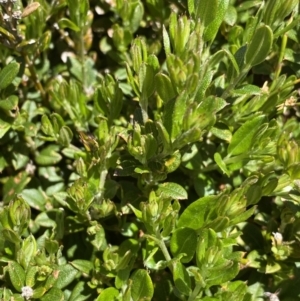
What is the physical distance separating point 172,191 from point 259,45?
58 cm

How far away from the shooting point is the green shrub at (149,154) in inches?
73.4

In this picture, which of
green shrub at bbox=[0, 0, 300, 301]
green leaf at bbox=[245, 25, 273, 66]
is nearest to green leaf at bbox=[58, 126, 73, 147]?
green shrub at bbox=[0, 0, 300, 301]

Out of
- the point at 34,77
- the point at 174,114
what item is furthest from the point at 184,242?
the point at 34,77

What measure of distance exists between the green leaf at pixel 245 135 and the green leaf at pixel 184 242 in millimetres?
367

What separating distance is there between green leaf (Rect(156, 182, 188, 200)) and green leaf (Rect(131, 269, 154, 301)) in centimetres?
28

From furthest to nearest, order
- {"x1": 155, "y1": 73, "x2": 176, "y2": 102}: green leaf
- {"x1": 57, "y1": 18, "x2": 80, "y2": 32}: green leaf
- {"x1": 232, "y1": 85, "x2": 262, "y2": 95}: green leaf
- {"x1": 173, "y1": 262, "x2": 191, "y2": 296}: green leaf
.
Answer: {"x1": 57, "y1": 18, "x2": 80, "y2": 32}: green leaf
{"x1": 232, "y1": 85, "x2": 262, "y2": 95}: green leaf
{"x1": 173, "y1": 262, "x2": 191, "y2": 296}: green leaf
{"x1": 155, "y1": 73, "x2": 176, "y2": 102}: green leaf

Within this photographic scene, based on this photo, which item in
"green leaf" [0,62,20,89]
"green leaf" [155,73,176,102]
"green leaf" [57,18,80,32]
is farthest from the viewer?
"green leaf" [57,18,80,32]

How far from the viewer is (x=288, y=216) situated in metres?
2.10

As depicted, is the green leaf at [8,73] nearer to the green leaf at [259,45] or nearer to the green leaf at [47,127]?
the green leaf at [47,127]

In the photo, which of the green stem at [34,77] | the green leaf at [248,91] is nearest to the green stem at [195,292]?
the green leaf at [248,91]

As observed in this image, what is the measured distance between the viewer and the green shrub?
186 centimetres

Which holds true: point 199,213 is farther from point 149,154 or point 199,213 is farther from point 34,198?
point 34,198

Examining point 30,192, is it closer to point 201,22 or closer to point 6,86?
point 6,86

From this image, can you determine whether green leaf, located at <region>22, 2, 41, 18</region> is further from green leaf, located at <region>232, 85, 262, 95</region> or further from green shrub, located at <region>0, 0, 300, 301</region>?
green leaf, located at <region>232, 85, 262, 95</region>
